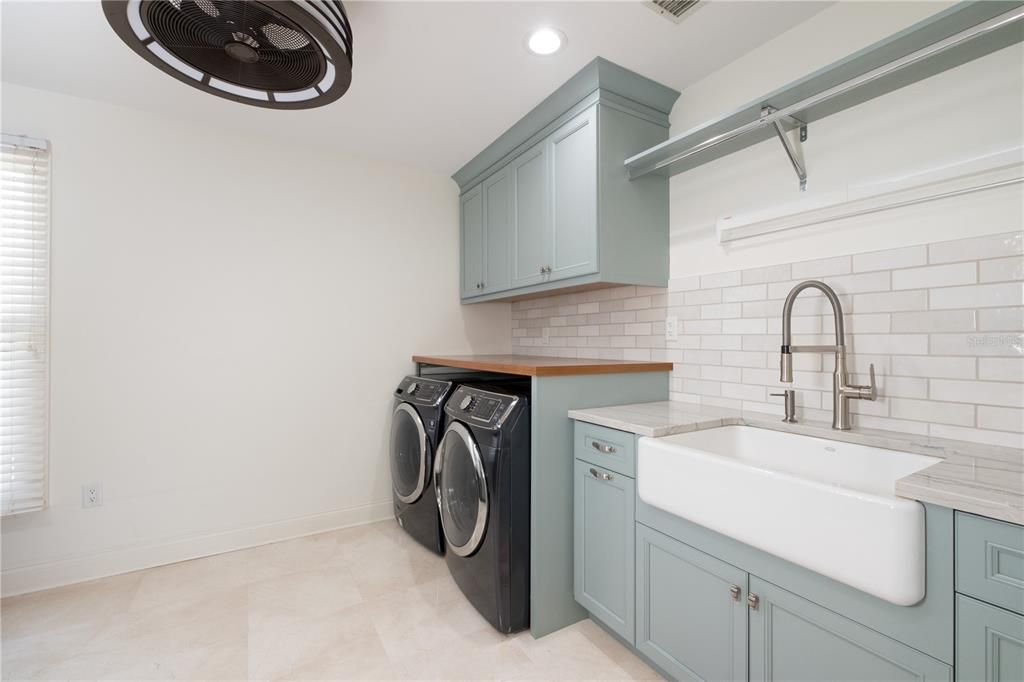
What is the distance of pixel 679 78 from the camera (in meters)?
2.03

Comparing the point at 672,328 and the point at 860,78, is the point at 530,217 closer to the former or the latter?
the point at 672,328

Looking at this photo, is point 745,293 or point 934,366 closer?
point 934,366

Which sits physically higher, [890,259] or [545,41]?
[545,41]

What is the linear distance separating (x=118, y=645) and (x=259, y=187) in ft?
7.30

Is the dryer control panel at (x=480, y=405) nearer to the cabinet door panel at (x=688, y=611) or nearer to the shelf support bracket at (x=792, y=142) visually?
the cabinet door panel at (x=688, y=611)

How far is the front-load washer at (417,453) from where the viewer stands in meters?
2.35

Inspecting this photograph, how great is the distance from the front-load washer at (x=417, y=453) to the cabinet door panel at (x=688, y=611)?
Answer: 119 cm

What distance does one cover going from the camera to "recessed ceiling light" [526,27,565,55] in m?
1.72

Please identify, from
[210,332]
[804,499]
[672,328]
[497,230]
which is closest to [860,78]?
[672,328]

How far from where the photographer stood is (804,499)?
1.03 metres

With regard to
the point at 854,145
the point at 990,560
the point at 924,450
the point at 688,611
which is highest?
the point at 854,145

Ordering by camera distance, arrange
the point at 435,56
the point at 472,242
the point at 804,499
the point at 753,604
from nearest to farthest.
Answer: the point at 804,499 → the point at 753,604 → the point at 435,56 → the point at 472,242

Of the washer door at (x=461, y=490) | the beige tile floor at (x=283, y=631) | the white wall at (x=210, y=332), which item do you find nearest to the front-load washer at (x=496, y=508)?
the washer door at (x=461, y=490)

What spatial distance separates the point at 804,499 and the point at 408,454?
78.0 inches
